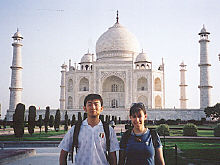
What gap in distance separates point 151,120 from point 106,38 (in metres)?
11.5

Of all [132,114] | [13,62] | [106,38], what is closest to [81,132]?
[132,114]

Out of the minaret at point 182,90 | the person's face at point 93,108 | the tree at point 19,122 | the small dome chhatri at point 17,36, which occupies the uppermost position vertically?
the small dome chhatri at point 17,36

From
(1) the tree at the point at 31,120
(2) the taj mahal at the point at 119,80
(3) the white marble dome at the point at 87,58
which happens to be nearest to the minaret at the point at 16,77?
(2) the taj mahal at the point at 119,80

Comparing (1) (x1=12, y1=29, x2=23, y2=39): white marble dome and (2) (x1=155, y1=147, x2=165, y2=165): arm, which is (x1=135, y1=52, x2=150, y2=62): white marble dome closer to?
(1) (x1=12, y1=29, x2=23, y2=39): white marble dome

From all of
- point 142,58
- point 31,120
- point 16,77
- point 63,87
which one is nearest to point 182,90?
point 142,58

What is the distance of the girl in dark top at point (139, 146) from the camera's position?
225cm

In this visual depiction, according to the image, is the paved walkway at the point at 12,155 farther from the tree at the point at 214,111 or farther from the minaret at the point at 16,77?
the minaret at the point at 16,77

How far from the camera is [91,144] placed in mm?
2262

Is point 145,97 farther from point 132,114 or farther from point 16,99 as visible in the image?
point 132,114

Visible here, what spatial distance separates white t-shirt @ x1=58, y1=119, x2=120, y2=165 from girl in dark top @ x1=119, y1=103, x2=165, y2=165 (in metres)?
0.09

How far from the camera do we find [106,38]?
1261 inches

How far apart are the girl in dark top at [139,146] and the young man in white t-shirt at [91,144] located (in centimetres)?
8

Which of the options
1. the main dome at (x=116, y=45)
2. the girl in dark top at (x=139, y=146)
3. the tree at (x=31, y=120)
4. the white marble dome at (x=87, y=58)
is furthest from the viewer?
the white marble dome at (x=87, y=58)

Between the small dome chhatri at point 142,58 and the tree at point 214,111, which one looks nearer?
the tree at point 214,111
